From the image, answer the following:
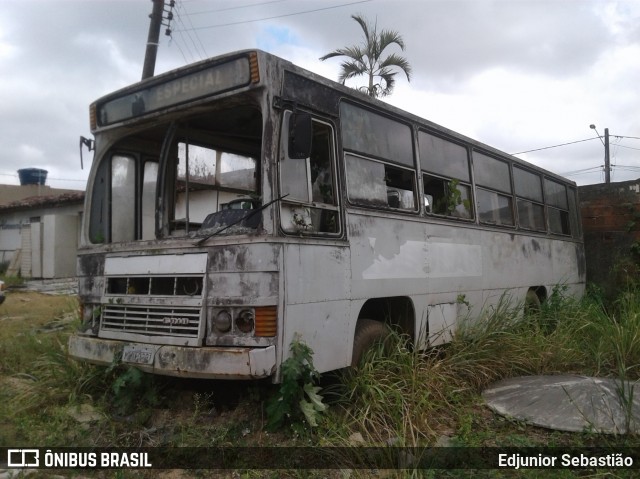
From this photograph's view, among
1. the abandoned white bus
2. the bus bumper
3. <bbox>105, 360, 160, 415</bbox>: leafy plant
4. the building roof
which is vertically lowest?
<bbox>105, 360, 160, 415</bbox>: leafy plant

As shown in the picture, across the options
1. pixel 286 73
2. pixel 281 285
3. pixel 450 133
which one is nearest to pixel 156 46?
pixel 450 133

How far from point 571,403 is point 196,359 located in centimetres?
307

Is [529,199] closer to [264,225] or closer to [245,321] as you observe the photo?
[264,225]

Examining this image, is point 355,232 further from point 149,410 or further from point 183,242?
point 149,410

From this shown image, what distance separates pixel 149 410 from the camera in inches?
173

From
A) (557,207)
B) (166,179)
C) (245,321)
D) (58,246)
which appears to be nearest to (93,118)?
(166,179)

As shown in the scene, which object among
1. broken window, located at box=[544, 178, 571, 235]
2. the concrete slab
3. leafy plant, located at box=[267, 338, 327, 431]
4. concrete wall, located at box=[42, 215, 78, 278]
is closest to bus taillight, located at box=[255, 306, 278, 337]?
leafy plant, located at box=[267, 338, 327, 431]

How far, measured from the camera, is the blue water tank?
28844mm

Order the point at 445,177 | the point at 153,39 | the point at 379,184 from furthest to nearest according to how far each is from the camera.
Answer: the point at 153,39 → the point at 445,177 → the point at 379,184

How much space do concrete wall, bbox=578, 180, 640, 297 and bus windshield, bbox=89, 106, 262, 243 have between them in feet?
25.7

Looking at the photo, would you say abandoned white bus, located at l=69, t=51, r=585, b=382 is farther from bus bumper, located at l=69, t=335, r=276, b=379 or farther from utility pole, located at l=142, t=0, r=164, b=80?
utility pole, located at l=142, t=0, r=164, b=80

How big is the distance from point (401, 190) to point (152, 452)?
333cm

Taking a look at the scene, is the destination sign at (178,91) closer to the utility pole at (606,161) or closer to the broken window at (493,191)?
the broken window at (493,191)

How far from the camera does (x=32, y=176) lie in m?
28.9
